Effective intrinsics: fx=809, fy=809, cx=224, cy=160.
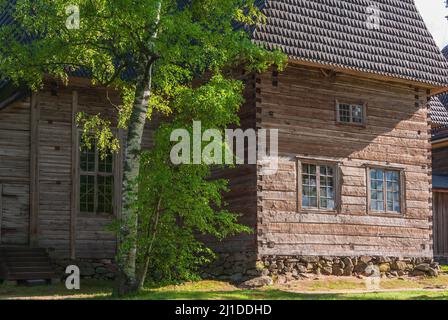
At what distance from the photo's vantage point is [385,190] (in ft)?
76.5

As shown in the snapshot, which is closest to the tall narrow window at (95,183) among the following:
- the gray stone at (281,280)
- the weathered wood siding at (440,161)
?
the gray stone at (281,280)

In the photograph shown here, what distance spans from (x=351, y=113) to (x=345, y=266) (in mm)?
4356

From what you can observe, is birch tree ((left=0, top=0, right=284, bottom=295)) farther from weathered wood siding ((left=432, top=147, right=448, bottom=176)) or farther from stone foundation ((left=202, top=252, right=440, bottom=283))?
weathered wood siding ((left=432, top=147, right=448, bottom=176))

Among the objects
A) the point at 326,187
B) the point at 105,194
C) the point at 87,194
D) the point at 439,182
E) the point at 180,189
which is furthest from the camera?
the point at 439,182

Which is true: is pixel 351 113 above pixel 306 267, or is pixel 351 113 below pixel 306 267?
above

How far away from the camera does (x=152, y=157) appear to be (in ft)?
55.7

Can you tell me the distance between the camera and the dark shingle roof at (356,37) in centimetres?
2138

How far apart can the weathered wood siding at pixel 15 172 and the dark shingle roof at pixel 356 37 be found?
6.70m

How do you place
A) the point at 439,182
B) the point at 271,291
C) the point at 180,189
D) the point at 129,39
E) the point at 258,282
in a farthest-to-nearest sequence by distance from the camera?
the point at 439,182
the point at 258,282
the point at 271,291
the point at 129,39
the point at 180,189

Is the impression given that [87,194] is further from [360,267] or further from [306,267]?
[360,267]

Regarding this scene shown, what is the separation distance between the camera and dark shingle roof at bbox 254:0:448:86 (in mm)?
21375

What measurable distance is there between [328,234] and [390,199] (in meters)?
2.69

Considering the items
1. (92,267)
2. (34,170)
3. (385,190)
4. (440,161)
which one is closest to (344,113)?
(385,190)
